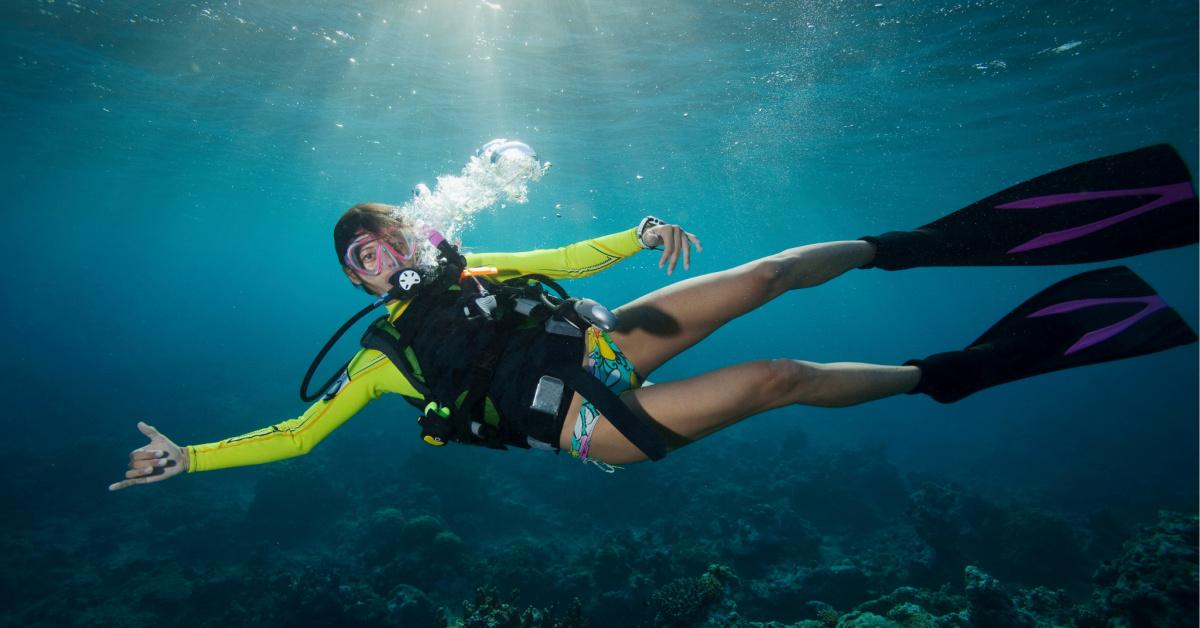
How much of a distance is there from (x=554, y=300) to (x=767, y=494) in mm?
14962

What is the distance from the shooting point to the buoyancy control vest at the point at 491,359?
2.81 m

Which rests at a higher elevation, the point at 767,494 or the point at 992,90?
the point at 992,90

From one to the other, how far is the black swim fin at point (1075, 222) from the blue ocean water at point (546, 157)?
7.19 metres

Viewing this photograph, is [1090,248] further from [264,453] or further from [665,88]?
[665,88]

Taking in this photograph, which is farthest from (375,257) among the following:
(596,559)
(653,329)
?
(596,559)

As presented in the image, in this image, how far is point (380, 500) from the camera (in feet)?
48.4

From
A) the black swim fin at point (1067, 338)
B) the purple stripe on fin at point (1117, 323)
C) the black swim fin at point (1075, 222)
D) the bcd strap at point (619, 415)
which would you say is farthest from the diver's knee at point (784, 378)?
A: the purple stripe on fin at point (1117, 323)

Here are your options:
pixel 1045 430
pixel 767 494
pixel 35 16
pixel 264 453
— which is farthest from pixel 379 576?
pixel 1045 430

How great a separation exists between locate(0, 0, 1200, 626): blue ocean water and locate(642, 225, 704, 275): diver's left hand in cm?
717

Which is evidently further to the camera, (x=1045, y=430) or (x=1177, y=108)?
(x=1045, y=430)

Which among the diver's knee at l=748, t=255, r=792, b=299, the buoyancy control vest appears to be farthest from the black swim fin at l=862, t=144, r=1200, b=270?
the buoyancy control vest

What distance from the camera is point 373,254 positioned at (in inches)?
132

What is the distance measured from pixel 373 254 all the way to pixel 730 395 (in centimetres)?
245

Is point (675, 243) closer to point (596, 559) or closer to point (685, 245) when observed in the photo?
point (685, 245)
